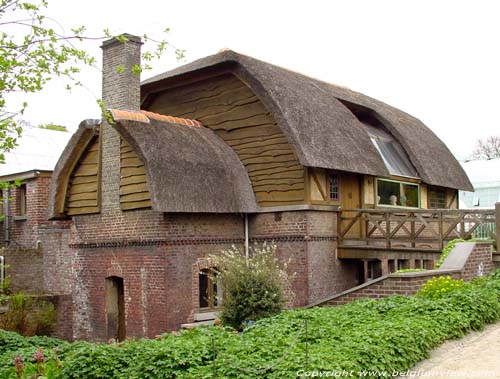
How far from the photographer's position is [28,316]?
54.3 feet

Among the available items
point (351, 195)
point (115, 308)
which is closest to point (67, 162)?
point (115, 308)

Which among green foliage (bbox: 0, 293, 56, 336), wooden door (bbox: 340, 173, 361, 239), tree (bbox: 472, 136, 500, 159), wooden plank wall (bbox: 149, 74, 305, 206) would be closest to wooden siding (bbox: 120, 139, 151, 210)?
wooden plank wall (bbox: 149, 74, 305, 206)

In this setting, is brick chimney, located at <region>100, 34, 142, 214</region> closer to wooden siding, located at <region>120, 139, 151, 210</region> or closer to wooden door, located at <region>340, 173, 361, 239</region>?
wooden siding, located at <region>120, 139, 151, 210</region>

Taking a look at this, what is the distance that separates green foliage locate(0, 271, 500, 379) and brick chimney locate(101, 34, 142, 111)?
23.4ft

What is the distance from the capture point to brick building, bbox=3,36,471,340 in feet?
48.9

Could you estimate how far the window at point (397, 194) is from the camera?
1933 centimetres

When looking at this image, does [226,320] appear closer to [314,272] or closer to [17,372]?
[314,272]

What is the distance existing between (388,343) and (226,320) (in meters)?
5.13

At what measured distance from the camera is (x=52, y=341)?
12.0 metres

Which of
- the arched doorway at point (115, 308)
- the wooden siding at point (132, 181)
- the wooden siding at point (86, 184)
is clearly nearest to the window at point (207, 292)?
the arched doorway at point (115, 308)

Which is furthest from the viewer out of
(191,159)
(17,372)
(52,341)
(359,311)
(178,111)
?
(178,111)

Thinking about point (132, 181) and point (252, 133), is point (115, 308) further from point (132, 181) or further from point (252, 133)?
point (252, 133)

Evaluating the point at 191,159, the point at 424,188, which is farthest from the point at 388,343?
the point at 424,188

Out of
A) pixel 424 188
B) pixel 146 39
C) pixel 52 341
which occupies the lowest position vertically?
pixel 52 341
